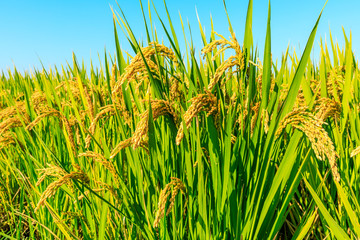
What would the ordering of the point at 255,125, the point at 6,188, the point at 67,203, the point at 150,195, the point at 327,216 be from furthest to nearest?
the point at 6,188
the point at 67,203
the point at 150,195
the point at 255,125
the point at 327,216

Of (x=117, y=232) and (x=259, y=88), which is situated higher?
(x=259, y=88)

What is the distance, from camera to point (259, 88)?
1821 mm

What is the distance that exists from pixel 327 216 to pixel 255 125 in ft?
1.82

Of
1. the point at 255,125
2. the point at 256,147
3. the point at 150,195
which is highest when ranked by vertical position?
the point at 255,125

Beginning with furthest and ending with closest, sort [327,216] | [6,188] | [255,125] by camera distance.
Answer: [6,188] < [255,125] < [327,216]

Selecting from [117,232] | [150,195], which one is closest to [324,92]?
[150,195]

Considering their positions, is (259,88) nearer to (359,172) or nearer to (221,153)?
(221,153)

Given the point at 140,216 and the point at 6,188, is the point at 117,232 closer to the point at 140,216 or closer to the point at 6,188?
the point at 140,216

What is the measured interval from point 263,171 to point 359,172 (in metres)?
0.90

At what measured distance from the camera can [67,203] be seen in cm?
227

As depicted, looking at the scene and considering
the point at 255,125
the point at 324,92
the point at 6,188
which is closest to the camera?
the point at 255,125

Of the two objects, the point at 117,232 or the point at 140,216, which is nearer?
the point at 140,216

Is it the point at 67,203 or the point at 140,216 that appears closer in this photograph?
the point at 140,216

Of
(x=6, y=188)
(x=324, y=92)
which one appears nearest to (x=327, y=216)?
(x=324, y=92)
